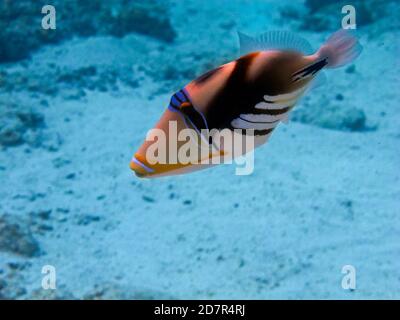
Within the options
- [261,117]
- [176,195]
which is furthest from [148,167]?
[176,195]

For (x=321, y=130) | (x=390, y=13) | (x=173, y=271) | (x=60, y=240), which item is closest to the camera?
(x=173, y=271)

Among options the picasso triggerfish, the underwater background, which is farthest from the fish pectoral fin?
the underwater background

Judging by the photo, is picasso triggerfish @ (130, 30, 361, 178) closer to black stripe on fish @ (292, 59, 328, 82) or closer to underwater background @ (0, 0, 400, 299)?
black stripe on fish @ (292, 59, 328, 82)

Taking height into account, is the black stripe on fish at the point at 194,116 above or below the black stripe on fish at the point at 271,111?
below

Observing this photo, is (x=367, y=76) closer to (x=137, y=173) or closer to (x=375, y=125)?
(x=375, y=125)

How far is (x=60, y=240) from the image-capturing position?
3.95 meters

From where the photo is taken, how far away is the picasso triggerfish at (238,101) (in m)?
0.63

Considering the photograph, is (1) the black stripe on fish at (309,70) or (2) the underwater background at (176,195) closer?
(1) the black stripe on fish at (309,70)

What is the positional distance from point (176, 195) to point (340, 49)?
3.91 m

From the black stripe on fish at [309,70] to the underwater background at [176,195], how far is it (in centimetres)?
264

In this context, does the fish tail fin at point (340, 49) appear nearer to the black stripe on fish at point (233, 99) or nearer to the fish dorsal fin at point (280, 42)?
the fish dorsal fin at point (280, 42)

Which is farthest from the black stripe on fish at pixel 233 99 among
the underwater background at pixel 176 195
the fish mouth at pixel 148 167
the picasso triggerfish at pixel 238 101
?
the underwater background at pixel 176 195
